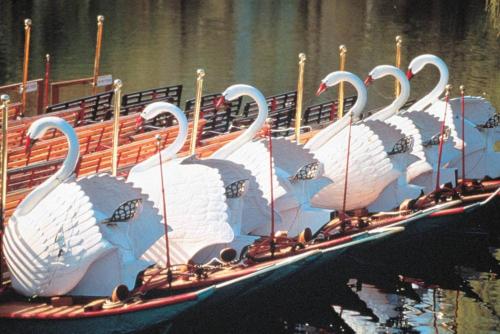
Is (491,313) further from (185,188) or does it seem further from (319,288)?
(185,188)

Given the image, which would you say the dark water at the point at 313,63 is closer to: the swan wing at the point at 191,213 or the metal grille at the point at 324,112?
the swan wing at the point at 191,213

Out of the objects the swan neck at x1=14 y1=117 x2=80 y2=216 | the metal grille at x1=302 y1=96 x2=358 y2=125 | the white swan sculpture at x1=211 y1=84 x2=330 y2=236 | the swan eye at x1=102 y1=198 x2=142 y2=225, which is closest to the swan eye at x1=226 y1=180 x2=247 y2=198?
the white swan sculpture at x1=211 y1=84 x2=330 y2=236

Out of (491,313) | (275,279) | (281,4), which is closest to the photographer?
(275,279)

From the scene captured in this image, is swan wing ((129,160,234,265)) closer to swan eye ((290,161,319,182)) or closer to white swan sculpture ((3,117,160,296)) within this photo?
white swan sculpture ((3,117,160,296))

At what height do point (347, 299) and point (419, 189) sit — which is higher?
point (419, 189)

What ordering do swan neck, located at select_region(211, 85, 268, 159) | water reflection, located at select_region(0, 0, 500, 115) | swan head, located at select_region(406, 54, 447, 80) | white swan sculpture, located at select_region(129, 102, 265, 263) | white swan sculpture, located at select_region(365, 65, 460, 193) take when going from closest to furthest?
white swan sculpture, located at select_region(129, 102, 265, 263) < swan neck, located at select_region(211, 85, 268, 159) < white swan sculpture, located at select_region(365, 65, 460, 193) < swan head, located at select_region(406, 54, 447, 80) < water reflection, located at select_region(0, 0, 500, 115)

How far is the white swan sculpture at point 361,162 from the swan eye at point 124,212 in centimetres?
544

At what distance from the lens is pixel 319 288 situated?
23.6 m

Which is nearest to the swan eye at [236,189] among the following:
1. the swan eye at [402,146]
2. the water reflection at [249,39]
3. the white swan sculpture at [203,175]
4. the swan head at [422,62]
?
Answer: the white swan sculpture at [203,175]

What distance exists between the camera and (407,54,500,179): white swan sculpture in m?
27.8

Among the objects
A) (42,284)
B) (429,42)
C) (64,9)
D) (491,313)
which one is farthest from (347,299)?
(64,9)

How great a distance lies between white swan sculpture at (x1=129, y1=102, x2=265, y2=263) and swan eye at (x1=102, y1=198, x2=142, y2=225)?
61.3 inches

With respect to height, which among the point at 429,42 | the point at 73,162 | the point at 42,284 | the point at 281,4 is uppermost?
the point at 281,4

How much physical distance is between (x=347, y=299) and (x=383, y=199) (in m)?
2.78
